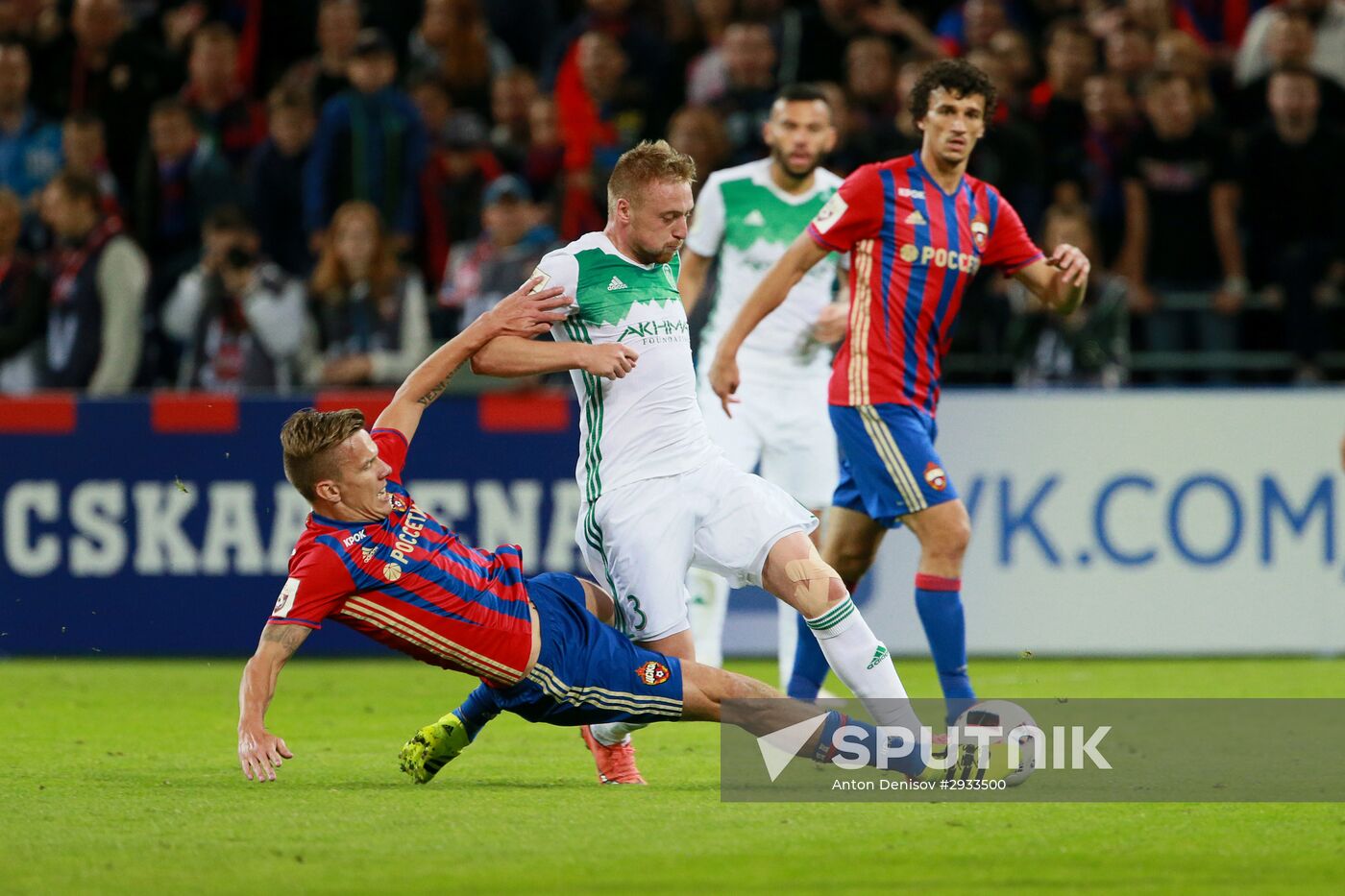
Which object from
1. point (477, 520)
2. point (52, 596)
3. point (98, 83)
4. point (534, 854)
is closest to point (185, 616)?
point (52, 596)

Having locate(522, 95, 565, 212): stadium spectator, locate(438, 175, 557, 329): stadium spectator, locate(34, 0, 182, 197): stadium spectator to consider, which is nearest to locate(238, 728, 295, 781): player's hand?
locate(438, 175, 557, 329): stadium spectator

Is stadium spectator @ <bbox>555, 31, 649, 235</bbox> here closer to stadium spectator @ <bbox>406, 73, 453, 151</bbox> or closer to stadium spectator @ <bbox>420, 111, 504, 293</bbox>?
stadium spectator @ <bbox>420, 111, 504, 293</bbox>

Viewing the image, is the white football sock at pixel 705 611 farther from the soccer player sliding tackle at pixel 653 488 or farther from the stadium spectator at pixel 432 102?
the stadium spectator at pixel 432 102

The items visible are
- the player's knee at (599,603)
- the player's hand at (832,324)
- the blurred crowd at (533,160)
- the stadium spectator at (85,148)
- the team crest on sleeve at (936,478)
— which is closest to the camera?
the player's knee at (599,603)

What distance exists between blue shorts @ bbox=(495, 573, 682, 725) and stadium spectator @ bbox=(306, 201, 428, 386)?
570 centimetres

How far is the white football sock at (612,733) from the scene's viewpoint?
6.72m

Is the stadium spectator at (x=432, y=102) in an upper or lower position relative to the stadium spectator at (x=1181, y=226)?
upper

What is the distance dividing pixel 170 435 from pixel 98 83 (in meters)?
3.85

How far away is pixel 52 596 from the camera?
36.9 ft

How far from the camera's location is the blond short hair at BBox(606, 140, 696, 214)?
6.58 metres

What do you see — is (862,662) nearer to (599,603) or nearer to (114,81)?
(599,603)

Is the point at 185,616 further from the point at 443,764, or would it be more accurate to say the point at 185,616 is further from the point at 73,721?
the point at 443,764

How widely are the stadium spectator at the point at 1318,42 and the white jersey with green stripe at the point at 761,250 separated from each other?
5.68 m

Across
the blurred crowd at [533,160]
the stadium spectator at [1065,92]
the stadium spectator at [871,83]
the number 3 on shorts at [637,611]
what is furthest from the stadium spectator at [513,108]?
the number 3 on shorts at [637,611]
